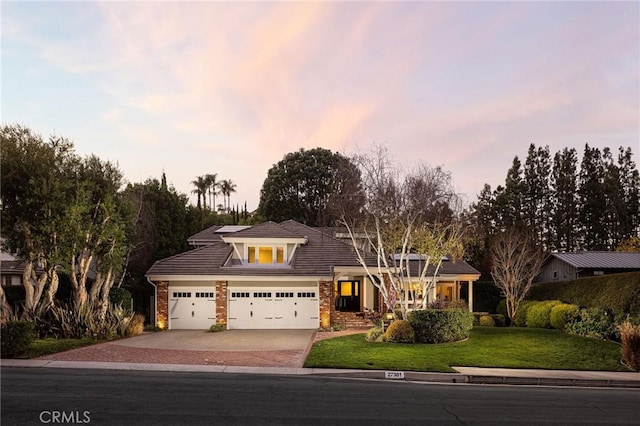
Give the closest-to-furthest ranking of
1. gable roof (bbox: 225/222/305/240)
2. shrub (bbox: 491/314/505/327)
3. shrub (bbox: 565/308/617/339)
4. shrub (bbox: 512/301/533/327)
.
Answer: shrub (bbox: 565/308/617/339) → shrub (bbox: 512/301/533/327) → shrub (bbox: 491/314/505/327) → gable roof (bbox: 225/222/305/240)

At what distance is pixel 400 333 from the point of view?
21484mm

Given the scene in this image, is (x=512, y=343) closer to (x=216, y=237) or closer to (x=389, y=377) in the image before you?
(x=389, y=377)

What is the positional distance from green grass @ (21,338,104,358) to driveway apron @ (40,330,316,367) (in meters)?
0.50

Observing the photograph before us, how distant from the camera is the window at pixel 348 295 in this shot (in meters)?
34.6

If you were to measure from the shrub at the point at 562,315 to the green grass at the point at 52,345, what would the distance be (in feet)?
72.3

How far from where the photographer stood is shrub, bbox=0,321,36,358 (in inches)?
655

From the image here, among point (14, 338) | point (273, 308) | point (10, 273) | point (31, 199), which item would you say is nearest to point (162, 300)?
point (273, 308)

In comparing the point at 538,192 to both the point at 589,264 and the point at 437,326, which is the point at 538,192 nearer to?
the point at 589,264

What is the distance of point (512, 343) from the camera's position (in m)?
20.7

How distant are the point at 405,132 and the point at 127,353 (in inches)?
808

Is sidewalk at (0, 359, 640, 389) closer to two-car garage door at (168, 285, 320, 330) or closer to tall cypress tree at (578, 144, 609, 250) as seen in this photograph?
two-car garage door at (168, 285, 320, 330)

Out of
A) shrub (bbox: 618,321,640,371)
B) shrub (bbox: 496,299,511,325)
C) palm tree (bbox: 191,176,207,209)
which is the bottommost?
shrub (bbox: 496,299,511,325)

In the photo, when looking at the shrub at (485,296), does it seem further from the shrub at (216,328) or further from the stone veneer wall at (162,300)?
the stone veneer wall at (162,300)

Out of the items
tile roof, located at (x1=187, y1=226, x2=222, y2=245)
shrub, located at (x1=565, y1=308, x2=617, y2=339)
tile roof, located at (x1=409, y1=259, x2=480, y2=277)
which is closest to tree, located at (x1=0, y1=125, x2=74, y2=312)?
tile roof, located at (x1=187, y1=226, x2=222, y2=245)
